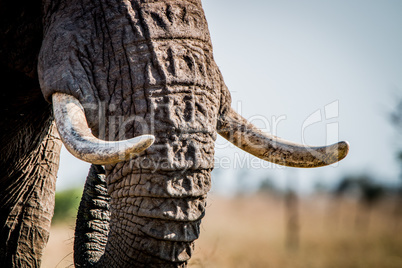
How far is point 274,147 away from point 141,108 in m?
0.90

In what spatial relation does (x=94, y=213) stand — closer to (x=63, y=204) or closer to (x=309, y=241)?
(x=309, y=241)

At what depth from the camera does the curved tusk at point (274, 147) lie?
2.76m

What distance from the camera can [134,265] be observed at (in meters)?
2.32

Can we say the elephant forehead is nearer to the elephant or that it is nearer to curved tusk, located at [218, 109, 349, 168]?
the elephant

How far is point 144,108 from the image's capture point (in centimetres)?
242

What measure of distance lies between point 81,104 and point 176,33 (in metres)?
0.62

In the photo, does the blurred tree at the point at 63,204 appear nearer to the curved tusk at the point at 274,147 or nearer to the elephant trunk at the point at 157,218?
the curved tusk at the point at 274,147

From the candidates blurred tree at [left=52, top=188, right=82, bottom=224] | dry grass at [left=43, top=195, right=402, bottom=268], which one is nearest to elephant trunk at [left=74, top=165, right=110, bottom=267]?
dry grass at [left=43, top=195, right=402, bottom=268]

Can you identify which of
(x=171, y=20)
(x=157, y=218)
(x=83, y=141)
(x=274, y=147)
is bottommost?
(x=157, y=218)

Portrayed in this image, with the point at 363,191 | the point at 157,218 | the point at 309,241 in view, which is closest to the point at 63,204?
the point at 309,241

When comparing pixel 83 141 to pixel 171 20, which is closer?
pixel 83 141

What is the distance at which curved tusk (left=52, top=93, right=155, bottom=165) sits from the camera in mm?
1994

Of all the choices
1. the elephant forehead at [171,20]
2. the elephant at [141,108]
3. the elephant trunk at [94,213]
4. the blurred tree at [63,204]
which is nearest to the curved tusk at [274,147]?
the elephant at [141,108]

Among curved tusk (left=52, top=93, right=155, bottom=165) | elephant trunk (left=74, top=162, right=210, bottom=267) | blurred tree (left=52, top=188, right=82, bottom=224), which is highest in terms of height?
blurred tree (left=52, top=188, right=82, bottom=224)
